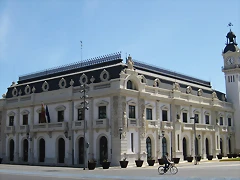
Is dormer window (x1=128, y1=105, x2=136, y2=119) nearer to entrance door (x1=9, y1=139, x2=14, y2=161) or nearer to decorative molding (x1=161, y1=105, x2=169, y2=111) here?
decorative molding (x1=161, y1=105, x2=169, y2=111)

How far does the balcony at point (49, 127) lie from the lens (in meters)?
46.9

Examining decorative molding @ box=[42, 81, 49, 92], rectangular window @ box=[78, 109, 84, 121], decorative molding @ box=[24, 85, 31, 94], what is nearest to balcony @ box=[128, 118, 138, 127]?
rectangular window @ box=[78, 109, 84, 121]

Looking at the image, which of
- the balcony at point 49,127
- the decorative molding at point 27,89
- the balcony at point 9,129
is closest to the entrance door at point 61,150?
the balcony at point 49,127

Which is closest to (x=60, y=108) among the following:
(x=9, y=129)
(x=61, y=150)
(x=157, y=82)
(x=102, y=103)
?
(x=61, y=150)

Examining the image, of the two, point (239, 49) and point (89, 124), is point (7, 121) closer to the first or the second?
point (89, 124)

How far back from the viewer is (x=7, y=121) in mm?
56312

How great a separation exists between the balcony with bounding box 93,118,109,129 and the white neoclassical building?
119mm

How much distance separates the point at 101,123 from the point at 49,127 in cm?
914

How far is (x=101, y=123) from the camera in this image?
4325 centimetres

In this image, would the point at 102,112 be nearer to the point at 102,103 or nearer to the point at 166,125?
the point at 102,103

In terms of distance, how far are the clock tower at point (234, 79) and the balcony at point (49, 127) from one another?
34.8m

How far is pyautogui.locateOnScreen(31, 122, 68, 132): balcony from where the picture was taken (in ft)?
154

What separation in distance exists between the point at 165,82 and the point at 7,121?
25.3 m

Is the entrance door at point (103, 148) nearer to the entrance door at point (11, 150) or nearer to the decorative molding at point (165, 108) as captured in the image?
the decorative molding at point (165, 108)
